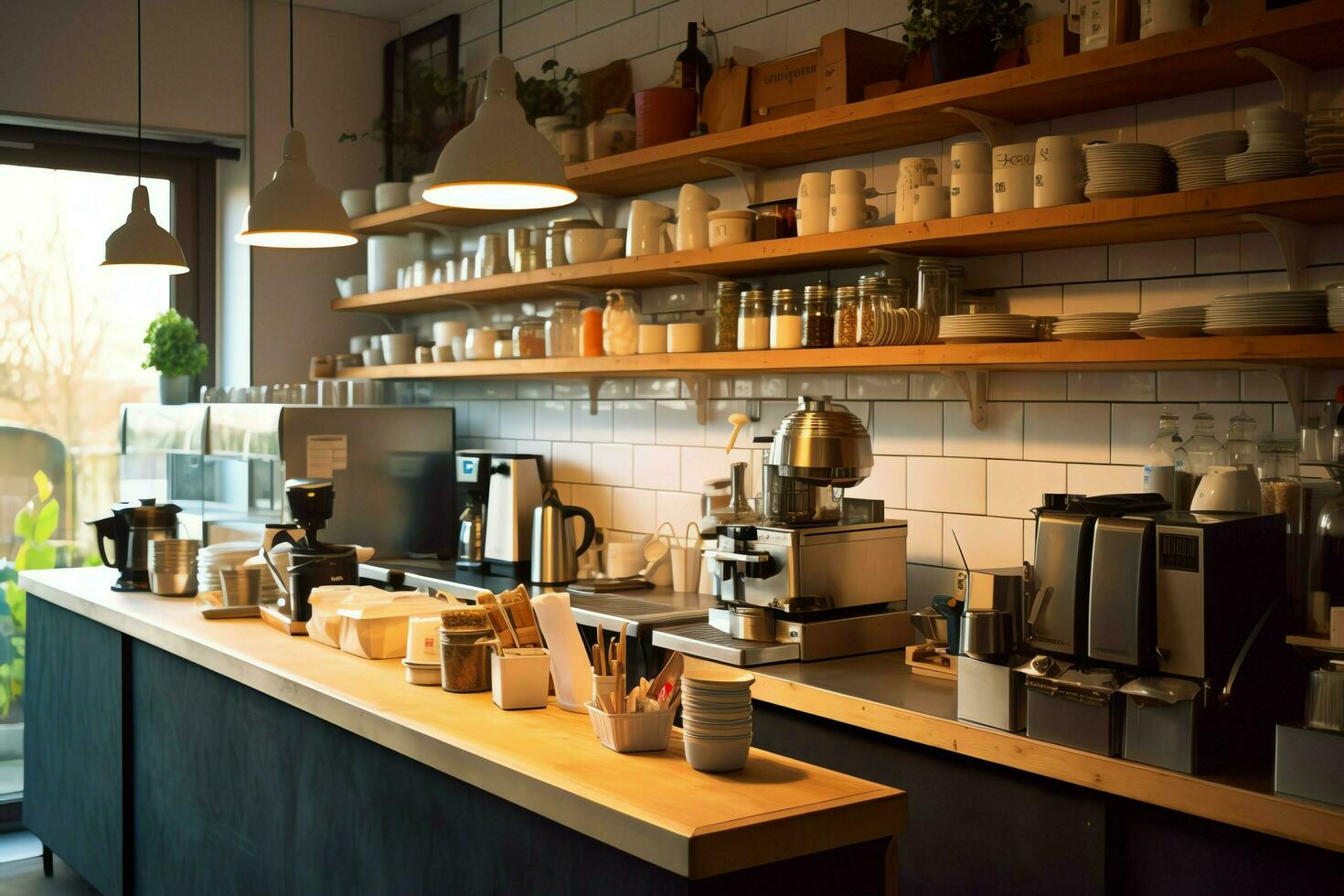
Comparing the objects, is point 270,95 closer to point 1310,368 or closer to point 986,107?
point 986,107

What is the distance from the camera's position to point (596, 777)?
6.58 ft

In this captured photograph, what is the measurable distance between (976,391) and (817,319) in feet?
1.52

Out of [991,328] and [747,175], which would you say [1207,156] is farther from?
[747,175]

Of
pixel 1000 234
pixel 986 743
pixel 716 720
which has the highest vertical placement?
pixel 1000 234

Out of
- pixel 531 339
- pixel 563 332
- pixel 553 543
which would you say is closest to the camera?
pixel 553 543

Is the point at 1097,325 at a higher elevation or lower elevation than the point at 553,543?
higher

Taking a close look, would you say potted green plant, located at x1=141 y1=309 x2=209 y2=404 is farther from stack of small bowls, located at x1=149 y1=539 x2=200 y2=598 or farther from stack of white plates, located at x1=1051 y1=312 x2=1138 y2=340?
stack of white plates, located at x1=1051 y1=312 x2=1138 y2=340

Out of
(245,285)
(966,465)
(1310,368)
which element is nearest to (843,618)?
(966,465)

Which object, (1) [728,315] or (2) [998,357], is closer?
(2) [998,357]

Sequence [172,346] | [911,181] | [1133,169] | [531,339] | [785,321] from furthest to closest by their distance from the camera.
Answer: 1. [172,346]
2. [531,339]
3. [785,321]
4. [911,181]
5. [1133,169]

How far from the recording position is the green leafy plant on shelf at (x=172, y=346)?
17.3 feet

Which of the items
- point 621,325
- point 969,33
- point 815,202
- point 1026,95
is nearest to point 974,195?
point 1026,95

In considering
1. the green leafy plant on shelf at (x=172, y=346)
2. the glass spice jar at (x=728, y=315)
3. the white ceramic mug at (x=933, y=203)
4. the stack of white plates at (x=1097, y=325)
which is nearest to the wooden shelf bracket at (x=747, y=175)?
the glass spice jar at (x=728, y=315)

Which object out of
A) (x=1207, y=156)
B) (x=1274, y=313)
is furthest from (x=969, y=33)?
(x=1274, y=313)
